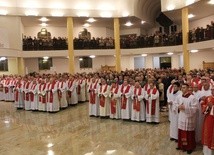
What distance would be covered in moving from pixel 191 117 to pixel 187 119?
Result: 4.8 inches

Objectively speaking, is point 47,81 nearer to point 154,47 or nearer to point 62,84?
point 62,84

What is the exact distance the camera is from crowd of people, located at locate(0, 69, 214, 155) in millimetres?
7414

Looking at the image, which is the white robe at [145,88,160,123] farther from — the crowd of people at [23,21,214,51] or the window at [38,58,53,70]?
the window at [38,58,53,70]

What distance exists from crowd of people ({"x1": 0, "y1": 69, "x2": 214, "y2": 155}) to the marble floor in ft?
1.54

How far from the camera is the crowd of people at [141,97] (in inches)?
292

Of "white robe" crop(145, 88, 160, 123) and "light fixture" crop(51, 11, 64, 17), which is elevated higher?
"light fixture" crop(51, 11, 64, 17)

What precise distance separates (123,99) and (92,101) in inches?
78.7

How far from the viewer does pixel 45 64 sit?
27438 millimetres

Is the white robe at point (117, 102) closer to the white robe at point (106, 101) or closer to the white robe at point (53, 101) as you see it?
the white robe at point (106, 101)

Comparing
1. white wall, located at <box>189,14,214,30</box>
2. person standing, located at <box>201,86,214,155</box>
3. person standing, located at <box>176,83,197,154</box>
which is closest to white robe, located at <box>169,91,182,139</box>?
person standing, located at <box>176,83,197,154</box>

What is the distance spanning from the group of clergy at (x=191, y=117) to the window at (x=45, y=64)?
20490mm

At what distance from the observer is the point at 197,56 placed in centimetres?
2561

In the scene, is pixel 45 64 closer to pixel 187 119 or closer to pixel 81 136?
pixel 81 136

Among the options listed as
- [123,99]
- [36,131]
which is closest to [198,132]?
[123,99]
